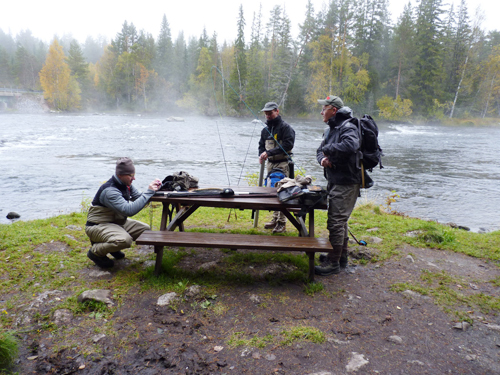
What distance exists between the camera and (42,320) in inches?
118

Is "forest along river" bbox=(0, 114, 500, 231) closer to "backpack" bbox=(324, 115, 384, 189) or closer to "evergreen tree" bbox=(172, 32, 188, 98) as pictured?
"backpack" bbox=(324, 115, 384, 189)

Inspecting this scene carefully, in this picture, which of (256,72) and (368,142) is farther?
(256,72)

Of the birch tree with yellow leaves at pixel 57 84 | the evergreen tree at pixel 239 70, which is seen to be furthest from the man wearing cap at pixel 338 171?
the birch tree with yellow leaves at pixel 57 84

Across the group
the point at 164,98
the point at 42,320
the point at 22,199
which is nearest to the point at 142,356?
the point at 42,320

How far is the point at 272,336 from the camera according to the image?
115 inches

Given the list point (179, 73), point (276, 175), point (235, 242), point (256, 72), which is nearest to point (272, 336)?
point (235, 242)

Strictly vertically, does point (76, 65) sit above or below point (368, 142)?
above

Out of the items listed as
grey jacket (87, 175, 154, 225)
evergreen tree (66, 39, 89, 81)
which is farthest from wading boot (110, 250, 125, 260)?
evergreen tree (66, 39, 89, 81)

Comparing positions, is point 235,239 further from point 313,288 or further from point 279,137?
point 279,137

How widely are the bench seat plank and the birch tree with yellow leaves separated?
53.7 m

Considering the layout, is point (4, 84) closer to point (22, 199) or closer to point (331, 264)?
point (22, 199)

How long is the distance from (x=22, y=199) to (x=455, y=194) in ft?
45.7

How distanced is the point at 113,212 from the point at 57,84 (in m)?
54.2

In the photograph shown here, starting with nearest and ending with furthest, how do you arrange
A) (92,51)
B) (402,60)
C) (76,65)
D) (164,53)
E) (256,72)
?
(256,72) < (402,60) < (76,65) < (164,53) < (92,51)
